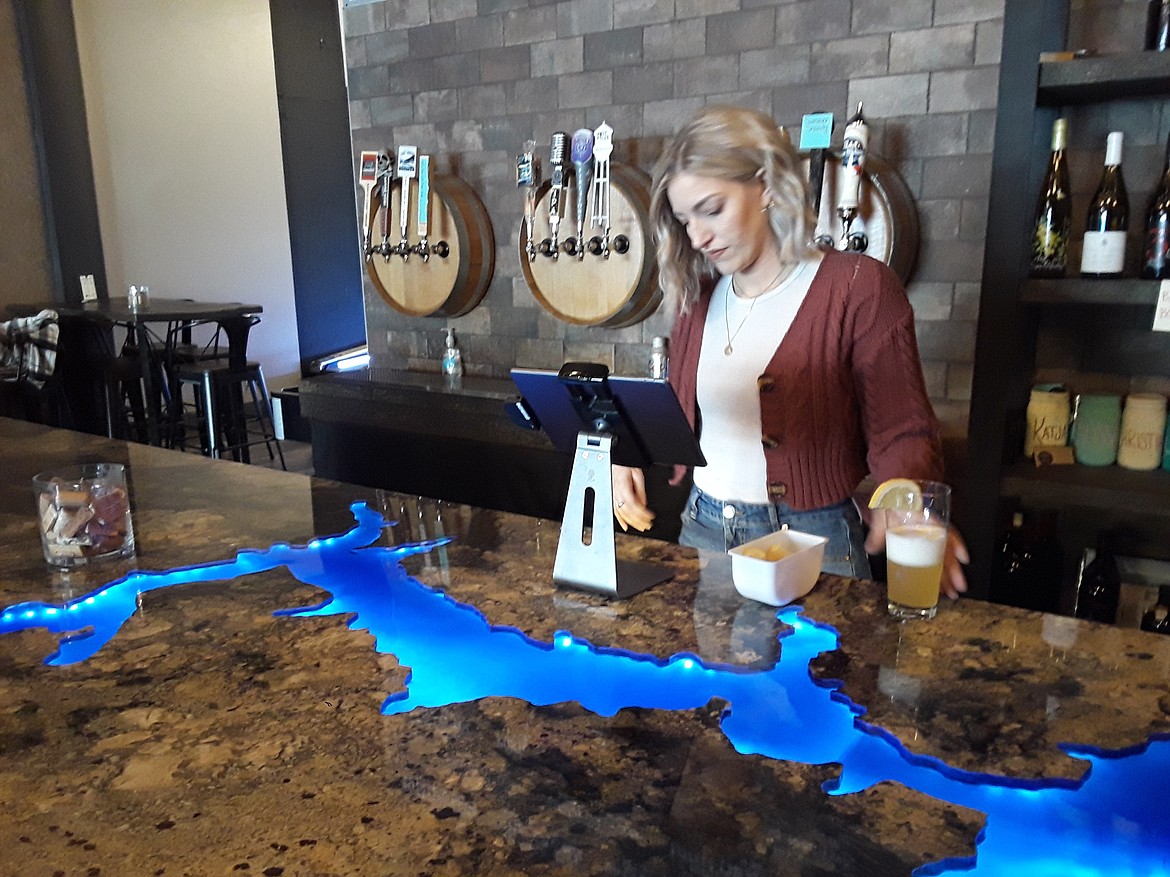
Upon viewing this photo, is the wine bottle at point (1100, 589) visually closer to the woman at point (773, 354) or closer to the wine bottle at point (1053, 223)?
the wine bottle at point (1053, 223)

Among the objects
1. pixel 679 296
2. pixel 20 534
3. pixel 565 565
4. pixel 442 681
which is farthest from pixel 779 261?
pixel 20 534

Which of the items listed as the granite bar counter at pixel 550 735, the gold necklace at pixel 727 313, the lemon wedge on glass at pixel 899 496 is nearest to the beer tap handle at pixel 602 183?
the gold necklace at pixel 727 313

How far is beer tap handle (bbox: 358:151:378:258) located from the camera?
377 cm

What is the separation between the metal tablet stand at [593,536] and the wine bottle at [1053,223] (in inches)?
61.8

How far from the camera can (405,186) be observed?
3742mm

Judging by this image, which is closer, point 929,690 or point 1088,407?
point 929,690

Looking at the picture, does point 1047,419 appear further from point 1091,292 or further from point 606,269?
point 606,269

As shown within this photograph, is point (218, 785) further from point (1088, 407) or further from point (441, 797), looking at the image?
point (1088, 407)

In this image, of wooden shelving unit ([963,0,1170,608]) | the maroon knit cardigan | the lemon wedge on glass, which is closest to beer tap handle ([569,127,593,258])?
wooden shelving unit ([963,0,1170,608])

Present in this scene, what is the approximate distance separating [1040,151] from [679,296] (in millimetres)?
1171

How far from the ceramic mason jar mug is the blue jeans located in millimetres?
968

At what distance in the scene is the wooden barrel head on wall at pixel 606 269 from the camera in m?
3.17

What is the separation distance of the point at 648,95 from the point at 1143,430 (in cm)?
184

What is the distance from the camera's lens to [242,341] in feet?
17.4
